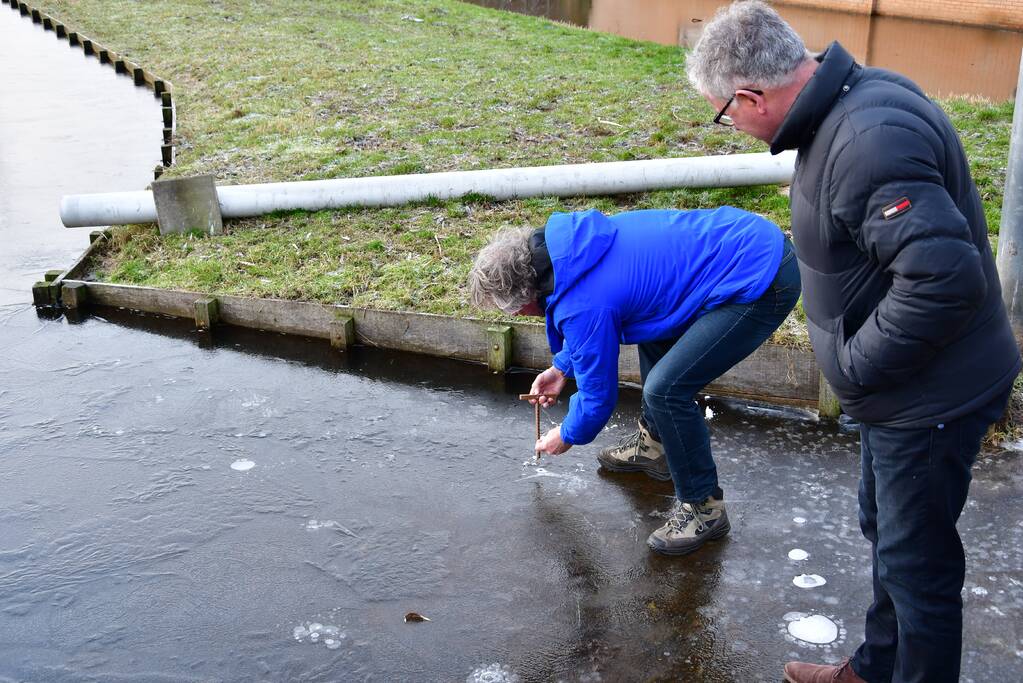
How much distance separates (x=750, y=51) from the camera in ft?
8.93

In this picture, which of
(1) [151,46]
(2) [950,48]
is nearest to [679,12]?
(2) [950,48]

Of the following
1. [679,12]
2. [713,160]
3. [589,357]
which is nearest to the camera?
[589,357]

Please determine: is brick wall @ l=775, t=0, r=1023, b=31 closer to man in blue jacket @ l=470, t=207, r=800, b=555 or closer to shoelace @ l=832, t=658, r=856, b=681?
man in blue jacket @ l=470, t=207, r=800, b=555

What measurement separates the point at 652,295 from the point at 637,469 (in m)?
1.45

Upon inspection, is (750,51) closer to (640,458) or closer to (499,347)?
(640,458)

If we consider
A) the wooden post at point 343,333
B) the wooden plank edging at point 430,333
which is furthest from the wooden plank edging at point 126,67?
the wooden post at point 343,333

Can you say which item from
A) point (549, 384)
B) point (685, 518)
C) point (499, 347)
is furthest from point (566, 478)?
point (499, 347)

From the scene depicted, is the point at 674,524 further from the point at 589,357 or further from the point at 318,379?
the point at 318,379

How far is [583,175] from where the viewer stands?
8.14 metres

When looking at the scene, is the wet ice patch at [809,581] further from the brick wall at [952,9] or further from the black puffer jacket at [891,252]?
the brick wall at [952,9]

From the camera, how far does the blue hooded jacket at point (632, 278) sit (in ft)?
12.7

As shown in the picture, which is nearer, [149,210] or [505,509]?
[505,509]

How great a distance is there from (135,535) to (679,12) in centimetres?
2901

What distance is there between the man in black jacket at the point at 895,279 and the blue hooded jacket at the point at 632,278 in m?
1.01
